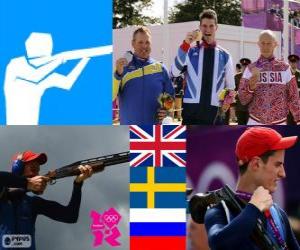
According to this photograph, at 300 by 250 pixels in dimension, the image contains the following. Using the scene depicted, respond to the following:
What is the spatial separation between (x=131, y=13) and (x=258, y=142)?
31407mm

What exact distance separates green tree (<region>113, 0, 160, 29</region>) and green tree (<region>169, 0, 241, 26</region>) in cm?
405

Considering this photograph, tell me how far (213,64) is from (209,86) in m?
0.17

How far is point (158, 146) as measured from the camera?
3314 millimetres

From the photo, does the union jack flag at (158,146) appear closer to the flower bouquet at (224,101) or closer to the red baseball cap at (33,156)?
the red baseball cap at (33,156)

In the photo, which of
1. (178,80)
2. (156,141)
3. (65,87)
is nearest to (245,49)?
(178,80)

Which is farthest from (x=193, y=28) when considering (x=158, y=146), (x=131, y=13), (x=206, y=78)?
(x=131, y=13)

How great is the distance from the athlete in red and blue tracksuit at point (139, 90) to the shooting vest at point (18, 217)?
184cm

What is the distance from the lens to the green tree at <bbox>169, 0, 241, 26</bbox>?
38000 millimetres

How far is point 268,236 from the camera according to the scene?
2.97 m

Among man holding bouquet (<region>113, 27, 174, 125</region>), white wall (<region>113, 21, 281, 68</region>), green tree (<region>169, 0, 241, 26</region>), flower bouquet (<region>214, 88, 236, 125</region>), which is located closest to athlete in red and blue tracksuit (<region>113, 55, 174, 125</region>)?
man holding bouquet (<region>113, 27, 174, 125</region>)

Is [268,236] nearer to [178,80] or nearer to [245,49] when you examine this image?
[178,80]

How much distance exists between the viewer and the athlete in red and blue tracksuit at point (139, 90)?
5.07m

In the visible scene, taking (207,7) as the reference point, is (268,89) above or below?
below

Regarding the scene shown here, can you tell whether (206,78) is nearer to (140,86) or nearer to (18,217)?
(140,86)
